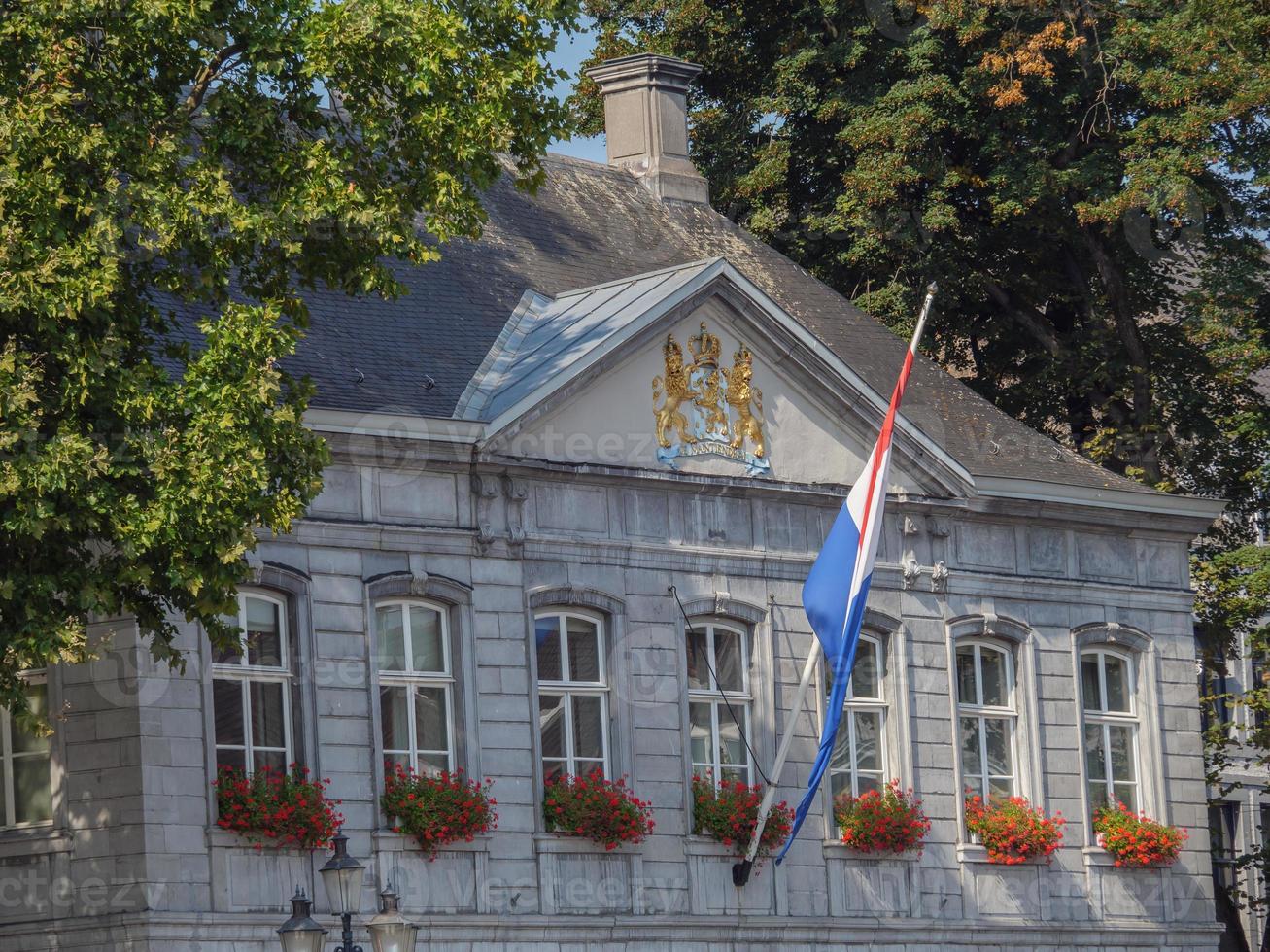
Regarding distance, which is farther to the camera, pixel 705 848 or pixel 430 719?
pixel 705 848

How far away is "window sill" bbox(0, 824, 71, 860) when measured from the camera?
71.2 ft

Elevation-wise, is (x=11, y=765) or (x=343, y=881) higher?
(x=11, y=765)

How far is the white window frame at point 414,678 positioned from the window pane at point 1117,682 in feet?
26.4

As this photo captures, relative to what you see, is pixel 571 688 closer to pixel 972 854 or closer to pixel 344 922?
pixel 972 854

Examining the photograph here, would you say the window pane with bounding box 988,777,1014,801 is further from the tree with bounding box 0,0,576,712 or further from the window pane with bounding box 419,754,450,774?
the tree with bounding box 0,0,576,712

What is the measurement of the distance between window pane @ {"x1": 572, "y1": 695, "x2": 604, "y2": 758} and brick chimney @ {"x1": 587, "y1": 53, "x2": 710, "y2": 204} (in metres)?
8.08

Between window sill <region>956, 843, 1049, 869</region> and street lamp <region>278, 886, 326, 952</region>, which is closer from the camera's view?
street lamp <region>278, 886, 326, 952</region>

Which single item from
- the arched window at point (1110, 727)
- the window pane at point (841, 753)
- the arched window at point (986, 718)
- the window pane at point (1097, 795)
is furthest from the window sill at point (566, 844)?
the arched window at point (1110, 727)

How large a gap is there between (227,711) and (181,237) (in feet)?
18.0

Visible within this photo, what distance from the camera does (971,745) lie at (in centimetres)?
2777

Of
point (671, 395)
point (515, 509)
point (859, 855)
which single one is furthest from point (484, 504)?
point (859, 855)

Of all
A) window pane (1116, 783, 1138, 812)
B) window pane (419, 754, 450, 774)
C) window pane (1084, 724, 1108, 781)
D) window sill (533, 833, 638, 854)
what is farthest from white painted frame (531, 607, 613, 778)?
window pane (1116, 783, 1138, 812)

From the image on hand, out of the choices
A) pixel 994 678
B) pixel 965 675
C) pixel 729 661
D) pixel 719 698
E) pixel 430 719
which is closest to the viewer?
pixel 430 719

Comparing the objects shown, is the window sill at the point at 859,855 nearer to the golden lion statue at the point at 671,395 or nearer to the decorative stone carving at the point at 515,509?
the golden lion statue at the point at 671,395
